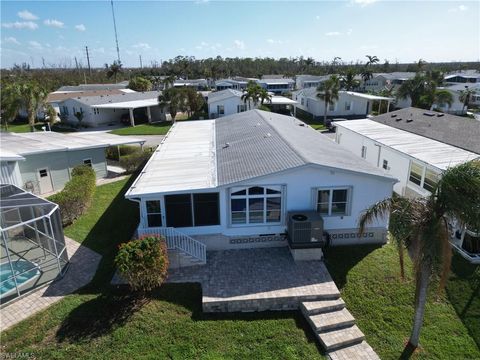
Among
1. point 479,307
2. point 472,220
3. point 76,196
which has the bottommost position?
point 479,307

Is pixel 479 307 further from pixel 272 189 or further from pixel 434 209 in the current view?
pixel 272 189

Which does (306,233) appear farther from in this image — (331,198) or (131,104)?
(131,104)

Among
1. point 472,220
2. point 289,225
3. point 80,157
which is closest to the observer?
point 472,220

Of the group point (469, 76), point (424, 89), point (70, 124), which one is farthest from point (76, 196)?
point (469, 76)

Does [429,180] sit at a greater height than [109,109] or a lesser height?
lesser

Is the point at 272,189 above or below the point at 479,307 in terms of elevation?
above

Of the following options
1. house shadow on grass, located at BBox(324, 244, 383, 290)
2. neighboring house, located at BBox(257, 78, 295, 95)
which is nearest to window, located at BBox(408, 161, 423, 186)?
house shadow on grass, located at BBox(324, 244, 383, 290)

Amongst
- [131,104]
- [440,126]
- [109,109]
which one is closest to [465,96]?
[440,126]
